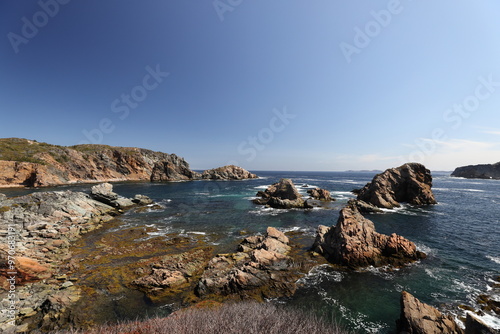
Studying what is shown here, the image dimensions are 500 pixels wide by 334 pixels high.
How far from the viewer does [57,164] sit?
8281 centimetres

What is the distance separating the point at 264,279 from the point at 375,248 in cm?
1151

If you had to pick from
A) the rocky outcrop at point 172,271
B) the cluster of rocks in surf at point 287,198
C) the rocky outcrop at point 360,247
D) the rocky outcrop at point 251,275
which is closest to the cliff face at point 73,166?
the cluster of rocks in surf at point 287,198

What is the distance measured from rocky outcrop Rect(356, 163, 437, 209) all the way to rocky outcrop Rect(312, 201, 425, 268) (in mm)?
28363

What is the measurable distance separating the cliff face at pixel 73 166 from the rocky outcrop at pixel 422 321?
3804 inches

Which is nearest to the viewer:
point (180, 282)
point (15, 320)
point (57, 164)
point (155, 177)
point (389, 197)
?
point (15, 320)

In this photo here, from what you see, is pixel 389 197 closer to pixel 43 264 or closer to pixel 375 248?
pixel 375 248

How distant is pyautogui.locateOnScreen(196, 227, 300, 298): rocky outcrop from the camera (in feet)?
42.7

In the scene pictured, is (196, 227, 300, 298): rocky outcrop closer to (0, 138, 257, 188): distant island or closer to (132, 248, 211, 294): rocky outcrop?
(132, 248, 211, 294): rocky outcrop

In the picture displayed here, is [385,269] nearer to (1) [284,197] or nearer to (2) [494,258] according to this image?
(2) [494,258]

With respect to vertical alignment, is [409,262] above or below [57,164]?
below

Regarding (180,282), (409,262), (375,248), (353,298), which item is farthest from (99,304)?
(409,262)

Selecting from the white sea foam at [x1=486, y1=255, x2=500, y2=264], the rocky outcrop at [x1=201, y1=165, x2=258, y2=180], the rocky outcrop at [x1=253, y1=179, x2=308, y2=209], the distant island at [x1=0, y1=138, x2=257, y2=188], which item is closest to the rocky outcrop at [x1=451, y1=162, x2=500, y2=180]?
the distant island at [x1=0, y1=138, x2=257, y2=188]

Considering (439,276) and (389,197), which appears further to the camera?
(389,197)

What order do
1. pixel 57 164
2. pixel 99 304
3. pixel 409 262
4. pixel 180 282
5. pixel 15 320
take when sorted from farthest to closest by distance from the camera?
1. pixel 57 164
2. pixel 409 262
3. pixel 180 282
4. pixel 99 304
5. pixel 15 320
